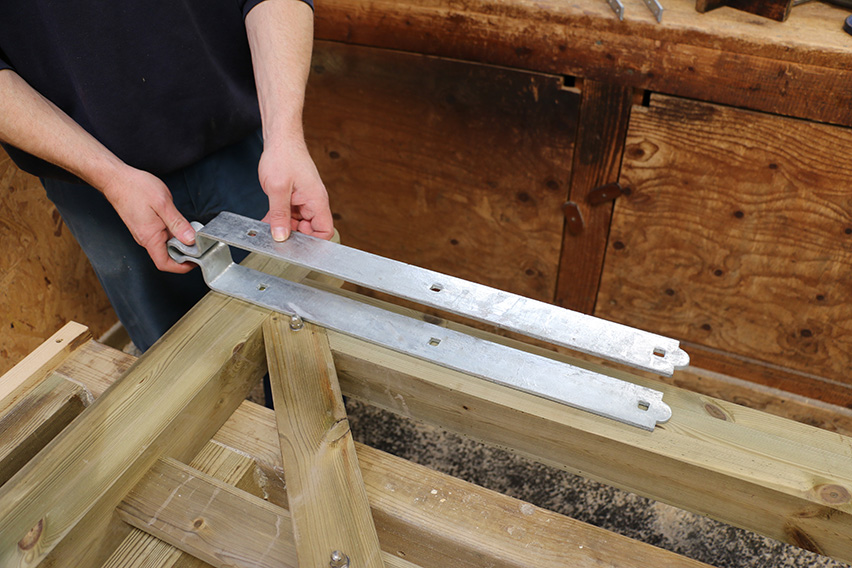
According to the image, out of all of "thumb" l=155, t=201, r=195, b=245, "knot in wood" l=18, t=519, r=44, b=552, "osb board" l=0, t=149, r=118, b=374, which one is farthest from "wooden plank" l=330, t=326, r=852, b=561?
"osb board" l=0, t=149, r=118, b=374

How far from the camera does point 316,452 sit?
830 millimetres

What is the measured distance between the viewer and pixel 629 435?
2.71 ft

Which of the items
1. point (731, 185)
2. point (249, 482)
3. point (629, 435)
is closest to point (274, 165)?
point (249, 482)

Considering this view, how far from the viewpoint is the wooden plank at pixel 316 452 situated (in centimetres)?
74

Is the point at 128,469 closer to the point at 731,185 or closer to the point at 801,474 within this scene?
the point at 801,474

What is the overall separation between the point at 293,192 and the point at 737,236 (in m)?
1.18

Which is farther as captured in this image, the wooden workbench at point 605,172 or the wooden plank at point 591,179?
the wooden plank at point 591,179

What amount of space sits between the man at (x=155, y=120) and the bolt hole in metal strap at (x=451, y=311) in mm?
58

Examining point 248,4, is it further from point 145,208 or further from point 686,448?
point 686,448

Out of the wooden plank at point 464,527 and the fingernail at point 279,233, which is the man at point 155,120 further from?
the wooden plank at point 464,527

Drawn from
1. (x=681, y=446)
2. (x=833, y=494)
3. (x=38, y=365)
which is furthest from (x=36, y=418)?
(x=833, y=494)

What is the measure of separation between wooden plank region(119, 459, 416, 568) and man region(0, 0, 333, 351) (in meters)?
0.38

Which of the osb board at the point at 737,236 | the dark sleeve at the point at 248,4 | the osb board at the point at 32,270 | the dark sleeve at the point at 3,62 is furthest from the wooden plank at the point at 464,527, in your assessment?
the osb board at the point at 32,270

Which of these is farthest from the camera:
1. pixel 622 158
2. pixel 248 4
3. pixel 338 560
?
pixel 622 158
